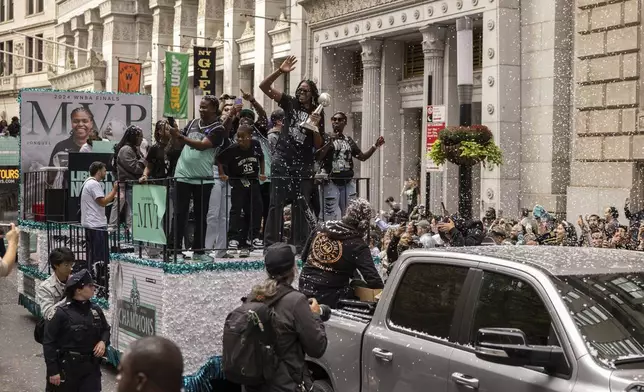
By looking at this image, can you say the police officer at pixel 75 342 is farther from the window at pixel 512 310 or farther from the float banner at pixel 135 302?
the window at pixel 512 310

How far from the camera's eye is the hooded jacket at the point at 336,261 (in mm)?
8352

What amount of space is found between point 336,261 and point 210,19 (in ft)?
105

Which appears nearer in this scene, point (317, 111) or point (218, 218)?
point (317, 111)

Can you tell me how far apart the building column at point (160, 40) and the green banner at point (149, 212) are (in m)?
33.4

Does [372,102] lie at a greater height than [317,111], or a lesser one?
greater

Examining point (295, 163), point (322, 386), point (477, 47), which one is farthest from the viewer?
point (477, 47)

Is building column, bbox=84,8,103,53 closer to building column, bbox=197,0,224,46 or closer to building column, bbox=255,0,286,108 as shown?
building column, bbox=197,0,224,46

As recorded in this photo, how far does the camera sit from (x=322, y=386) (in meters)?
7.27

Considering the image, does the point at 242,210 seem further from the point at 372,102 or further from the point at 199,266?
the point at 372,102

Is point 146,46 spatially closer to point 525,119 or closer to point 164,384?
point 525,119

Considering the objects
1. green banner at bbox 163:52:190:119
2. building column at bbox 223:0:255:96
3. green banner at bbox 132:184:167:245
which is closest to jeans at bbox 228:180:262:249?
green banner at bbox 132:184:167:245

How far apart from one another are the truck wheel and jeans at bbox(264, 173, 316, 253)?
3679 mm

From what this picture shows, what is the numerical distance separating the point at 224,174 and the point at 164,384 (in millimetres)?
7762

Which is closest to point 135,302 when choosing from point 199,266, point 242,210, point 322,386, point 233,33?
point 199,266
